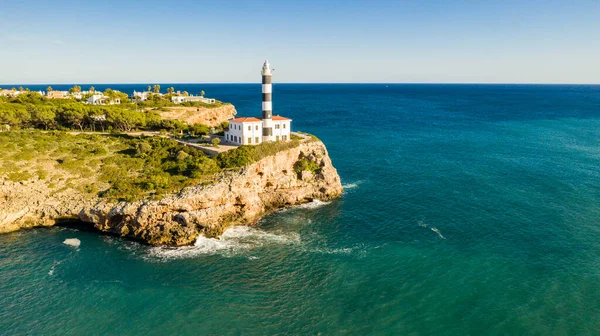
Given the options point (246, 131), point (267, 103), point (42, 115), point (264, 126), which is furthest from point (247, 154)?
point (42, 115)

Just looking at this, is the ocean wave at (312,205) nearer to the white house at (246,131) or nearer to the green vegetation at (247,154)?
the green vegetation at (247,154)

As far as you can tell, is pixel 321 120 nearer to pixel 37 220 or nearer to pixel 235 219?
pixel 235 219

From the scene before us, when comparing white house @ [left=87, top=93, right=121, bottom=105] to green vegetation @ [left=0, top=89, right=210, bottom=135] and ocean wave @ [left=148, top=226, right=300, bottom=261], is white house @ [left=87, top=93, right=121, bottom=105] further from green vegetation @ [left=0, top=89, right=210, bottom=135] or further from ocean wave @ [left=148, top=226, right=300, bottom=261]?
ocean wave @ [left=148, top=226, right=300, bottom=261]

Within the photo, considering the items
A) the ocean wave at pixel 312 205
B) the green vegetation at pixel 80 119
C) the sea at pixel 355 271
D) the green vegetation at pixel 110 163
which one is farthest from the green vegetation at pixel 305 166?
the green vegetation at pixel 80 119

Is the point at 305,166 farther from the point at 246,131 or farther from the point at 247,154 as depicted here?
the point at 246,131

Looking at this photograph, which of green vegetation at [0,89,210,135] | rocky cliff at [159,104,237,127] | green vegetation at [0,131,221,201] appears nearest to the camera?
green vegetation at [0,131,221,201]

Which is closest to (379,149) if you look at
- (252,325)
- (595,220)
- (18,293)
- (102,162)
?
(595,220)

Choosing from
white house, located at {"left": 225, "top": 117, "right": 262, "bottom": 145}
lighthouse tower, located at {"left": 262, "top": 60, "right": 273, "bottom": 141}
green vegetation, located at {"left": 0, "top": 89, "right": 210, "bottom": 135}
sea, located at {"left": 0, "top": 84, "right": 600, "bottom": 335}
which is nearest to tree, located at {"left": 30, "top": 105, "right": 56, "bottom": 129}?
green vegetation, located at {"left": 0, "top": 89, "right": 210, "bottom": 135}
